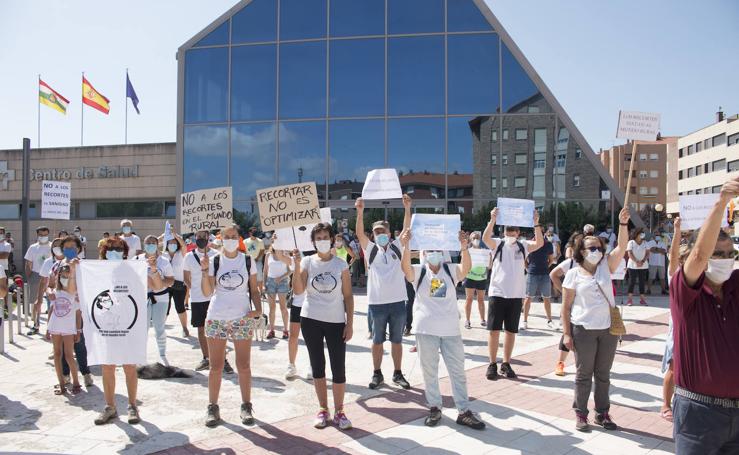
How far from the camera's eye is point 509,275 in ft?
23.1

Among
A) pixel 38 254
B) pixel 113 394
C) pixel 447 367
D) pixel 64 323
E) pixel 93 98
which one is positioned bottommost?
pixel 113 394

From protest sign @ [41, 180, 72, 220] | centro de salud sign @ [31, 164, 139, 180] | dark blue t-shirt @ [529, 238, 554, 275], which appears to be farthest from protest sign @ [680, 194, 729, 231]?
centro de salud sign @ [31, 164, 139, 180]

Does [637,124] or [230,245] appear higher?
[637,124]

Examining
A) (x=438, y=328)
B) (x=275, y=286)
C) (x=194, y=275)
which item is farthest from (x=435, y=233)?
(x=275, y=286)

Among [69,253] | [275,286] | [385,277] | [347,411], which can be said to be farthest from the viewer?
[275,286]

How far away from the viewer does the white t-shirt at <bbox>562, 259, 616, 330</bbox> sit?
5238 mm

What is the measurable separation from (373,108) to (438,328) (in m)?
16.2

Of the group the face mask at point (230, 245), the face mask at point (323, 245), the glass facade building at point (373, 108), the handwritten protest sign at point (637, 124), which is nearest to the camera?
the face mask at point (323, 245)

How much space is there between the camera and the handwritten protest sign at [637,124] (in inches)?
263

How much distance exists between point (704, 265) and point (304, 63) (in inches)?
783

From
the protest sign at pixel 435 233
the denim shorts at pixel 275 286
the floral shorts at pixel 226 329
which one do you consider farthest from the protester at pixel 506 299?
the denim shorts at pixel 275 286

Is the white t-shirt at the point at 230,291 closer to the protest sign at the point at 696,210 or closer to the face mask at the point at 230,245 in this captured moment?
the face mask at the point at 230,245

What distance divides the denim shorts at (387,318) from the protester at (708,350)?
3.96m

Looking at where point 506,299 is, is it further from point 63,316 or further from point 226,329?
point 63,316
